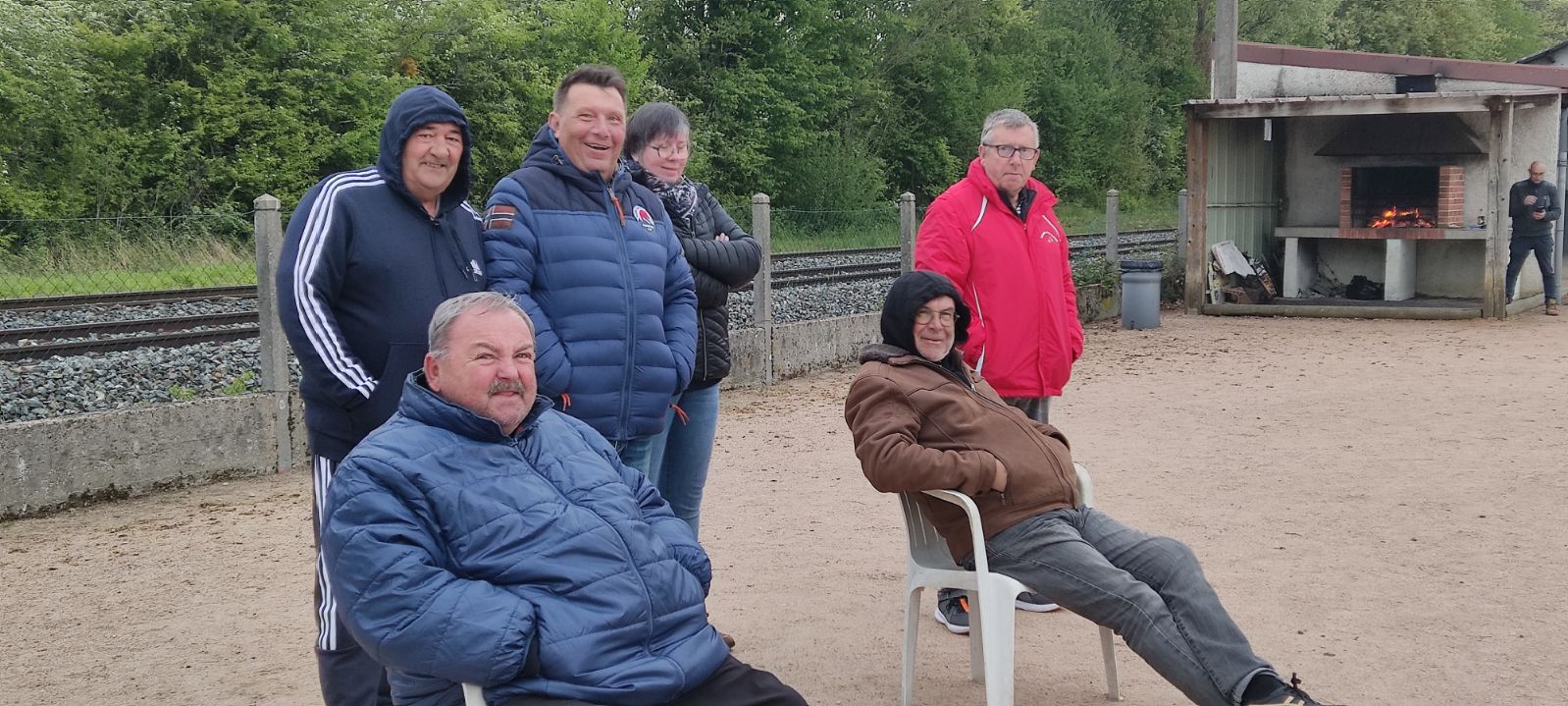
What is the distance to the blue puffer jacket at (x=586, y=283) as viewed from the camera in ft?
12.1

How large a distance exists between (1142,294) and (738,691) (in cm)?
1226

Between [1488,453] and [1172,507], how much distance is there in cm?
225

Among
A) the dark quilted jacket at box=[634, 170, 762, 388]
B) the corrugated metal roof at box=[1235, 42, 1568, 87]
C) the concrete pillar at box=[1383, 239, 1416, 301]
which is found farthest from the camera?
the corrugated metal roof at box=[1235, 42, 1568, 87]

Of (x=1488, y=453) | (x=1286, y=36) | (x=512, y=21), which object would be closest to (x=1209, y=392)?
(x=1488, y=453)

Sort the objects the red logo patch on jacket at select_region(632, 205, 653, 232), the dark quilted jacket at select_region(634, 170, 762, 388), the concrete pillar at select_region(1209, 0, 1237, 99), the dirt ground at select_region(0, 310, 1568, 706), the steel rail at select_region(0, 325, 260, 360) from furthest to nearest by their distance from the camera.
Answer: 1. the concrete pillar at select_region(1209, 0, 1237, 99)
2. the steel rail at select_region(0, 325, 260, 360)
3. the dark quilted jacket at select_region(634, 170, 762, 388)
4. the dirt ground at select_region(0, 310, 1568, 706)
5. the red logo patch on jacket at select_region(632, 205, 653, 232)

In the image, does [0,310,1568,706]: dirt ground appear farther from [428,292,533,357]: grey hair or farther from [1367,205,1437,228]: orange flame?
[1367,205,1437,228]: orange flame

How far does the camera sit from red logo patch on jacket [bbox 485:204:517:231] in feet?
12.1

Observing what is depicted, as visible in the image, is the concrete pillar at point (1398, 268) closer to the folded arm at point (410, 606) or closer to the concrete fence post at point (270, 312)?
the concrete fence post at point (270, 312)

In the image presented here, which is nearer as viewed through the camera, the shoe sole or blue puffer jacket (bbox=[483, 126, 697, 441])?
blue puffer jacket (bbox=[483, 126, 697, 441])

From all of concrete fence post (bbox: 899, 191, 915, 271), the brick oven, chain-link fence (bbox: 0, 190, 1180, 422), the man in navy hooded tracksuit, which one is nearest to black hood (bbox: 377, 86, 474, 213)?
the man in navy hooded tracksuit

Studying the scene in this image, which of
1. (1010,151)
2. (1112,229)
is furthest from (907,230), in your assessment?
(1010,151)

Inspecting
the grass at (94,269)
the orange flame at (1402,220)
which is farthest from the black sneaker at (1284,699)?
the orange flame at (1402,220)

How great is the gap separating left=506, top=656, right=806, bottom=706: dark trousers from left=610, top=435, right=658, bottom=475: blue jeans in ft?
3.76

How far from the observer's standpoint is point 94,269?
12922 mm
